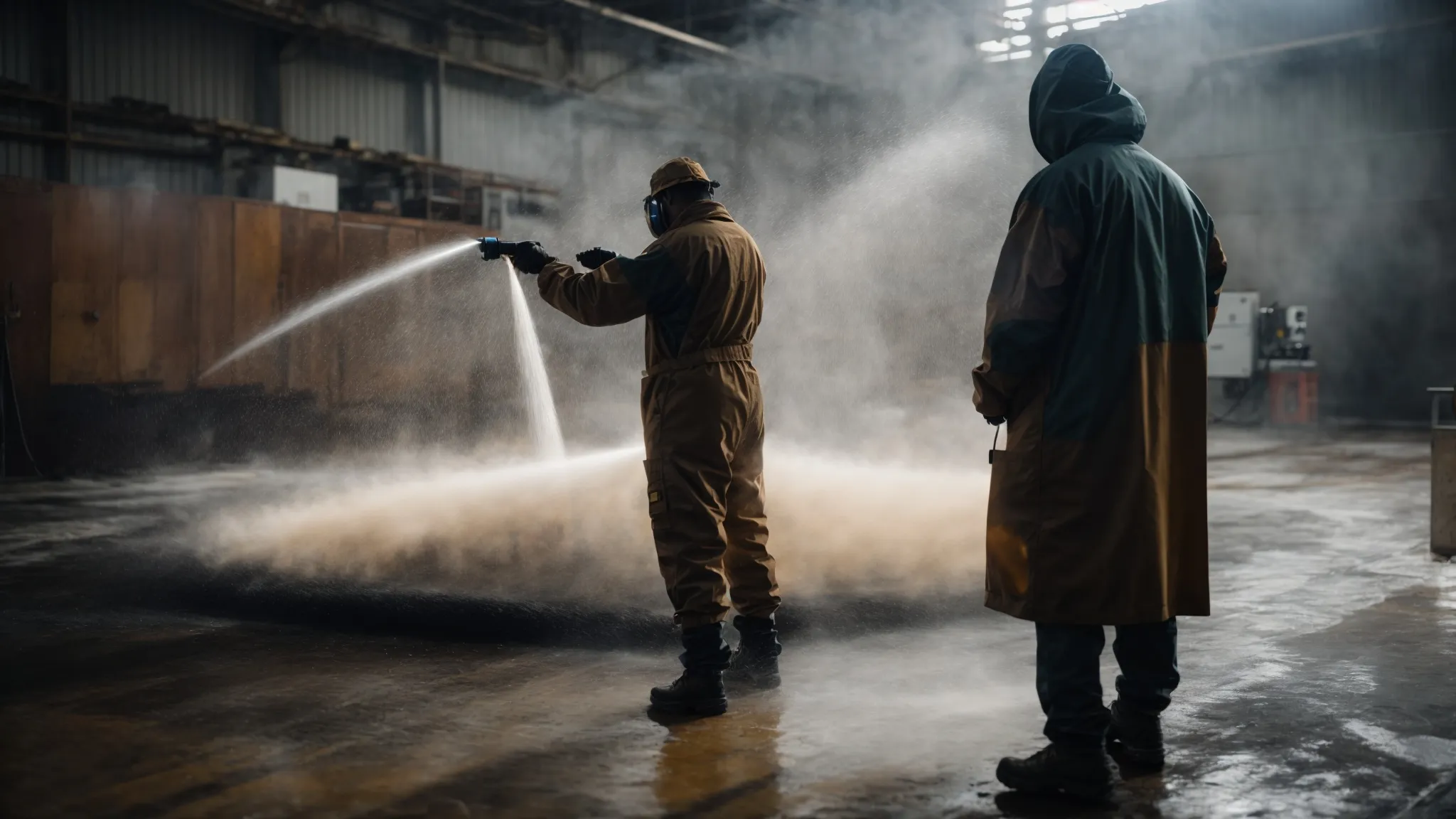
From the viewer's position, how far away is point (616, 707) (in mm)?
3330

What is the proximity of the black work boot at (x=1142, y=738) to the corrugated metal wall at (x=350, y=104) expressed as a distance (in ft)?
42.5

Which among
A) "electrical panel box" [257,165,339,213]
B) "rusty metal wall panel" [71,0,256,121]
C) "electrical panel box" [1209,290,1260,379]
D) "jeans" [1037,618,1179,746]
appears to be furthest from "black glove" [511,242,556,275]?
"electrical panel box" [1209,290,1260,379]

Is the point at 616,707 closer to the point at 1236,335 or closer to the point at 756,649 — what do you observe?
the point at 756,649

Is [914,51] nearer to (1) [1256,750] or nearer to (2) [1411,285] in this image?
Result: (2) [1411,285]

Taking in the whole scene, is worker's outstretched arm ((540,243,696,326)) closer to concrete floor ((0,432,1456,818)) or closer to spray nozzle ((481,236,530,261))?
spray nozzle ((481,236,530,261))

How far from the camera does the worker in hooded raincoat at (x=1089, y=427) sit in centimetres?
256

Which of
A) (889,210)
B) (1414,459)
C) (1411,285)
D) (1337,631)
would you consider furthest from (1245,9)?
(1337,631)

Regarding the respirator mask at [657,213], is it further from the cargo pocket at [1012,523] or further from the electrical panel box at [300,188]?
the electrical panel box at [300,188]

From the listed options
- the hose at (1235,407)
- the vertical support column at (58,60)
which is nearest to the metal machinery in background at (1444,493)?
the hose at (1235,407)

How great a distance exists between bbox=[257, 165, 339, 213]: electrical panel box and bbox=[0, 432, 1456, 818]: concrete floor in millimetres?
7595

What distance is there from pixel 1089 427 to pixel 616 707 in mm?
1525

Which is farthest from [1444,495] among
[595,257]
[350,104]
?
[350,104]

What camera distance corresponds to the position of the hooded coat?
8.38ft

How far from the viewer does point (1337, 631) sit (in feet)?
14.2
